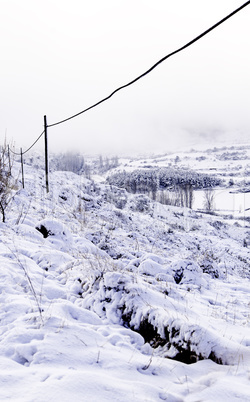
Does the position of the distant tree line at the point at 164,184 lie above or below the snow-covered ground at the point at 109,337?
below

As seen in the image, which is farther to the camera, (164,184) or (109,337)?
(164,184)

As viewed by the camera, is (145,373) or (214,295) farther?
(214,295)

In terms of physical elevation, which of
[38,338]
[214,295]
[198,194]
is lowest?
[198,194]

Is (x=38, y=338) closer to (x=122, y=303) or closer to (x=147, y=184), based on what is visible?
(x=122, y=303)

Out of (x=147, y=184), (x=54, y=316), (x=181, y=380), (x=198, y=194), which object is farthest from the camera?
(x=198, y=194)

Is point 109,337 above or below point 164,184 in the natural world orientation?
above

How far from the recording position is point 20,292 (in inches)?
142

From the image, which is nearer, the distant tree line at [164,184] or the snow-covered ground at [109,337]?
the snow-covered ground at [109,337]

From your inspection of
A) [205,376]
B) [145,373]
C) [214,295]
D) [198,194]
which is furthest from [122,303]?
[198,194]

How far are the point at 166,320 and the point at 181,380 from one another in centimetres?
80

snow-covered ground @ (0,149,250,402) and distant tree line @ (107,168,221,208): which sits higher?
snow-covered ground @ (0,149,250,402)

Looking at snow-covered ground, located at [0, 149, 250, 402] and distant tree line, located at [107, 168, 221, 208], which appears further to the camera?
distant tree line, located at [107, 168, 221, 208]

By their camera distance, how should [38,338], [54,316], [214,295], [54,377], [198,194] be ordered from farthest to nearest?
1. [198,194]
2. [214,295]
3. [54,316]
4. [38,338]
5. [54,377]

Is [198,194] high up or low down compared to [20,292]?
down
